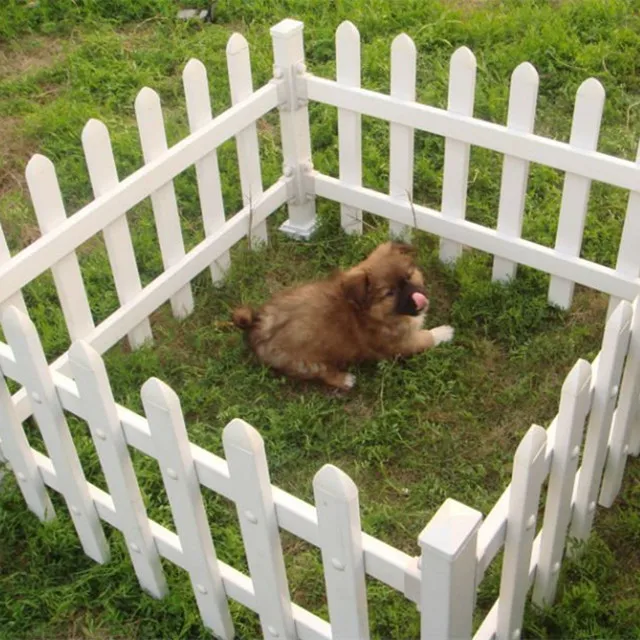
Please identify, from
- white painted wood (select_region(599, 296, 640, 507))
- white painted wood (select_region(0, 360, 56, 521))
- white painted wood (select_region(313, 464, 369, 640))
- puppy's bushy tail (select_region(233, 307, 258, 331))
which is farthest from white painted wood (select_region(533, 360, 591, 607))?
white painted wood (select_region(0, 360, 56, 521))

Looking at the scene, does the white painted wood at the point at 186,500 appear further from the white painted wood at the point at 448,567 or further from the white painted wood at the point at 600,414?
the white painted wood at the point at 600,414

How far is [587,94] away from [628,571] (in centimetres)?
183

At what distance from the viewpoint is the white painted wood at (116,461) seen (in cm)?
271

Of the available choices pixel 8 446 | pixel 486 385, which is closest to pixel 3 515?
pixel 8 446

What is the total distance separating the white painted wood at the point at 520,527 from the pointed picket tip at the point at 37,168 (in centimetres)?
208

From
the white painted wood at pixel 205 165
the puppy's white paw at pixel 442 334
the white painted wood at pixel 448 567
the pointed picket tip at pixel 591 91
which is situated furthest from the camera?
the puppy's white paw at pixel 442 334

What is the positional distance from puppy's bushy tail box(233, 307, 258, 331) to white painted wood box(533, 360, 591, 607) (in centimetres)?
161

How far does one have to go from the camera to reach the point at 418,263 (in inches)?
185

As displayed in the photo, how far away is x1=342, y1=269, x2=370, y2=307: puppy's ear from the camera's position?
12.8 ft

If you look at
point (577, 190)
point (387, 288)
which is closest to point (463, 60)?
point (577, 190)

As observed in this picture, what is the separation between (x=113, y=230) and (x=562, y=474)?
2.19 m

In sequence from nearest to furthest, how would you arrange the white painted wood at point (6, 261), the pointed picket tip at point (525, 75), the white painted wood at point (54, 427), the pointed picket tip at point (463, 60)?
the white painted wood at point (54, 427)
the white painted wood at point (6, 261)
the pointed picket tip at point (525, 75)
the pointed picket tip at point (463, 60)

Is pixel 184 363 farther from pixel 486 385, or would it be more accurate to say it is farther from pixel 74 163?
pixel 74 163

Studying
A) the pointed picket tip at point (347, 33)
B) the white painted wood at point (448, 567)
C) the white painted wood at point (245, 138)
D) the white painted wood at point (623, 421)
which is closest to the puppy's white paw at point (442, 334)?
the white painted wood at point (623, 421)
